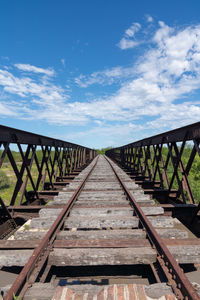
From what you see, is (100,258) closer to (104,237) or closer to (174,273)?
(104,237)

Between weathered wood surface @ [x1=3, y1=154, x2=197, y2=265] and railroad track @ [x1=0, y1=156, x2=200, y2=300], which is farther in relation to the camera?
weathered wood surface @ [x1=3, y1=154, x2=197, y2=265]

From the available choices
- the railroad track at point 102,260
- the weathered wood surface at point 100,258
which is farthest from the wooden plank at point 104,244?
the weathered wood surface at point 100,258

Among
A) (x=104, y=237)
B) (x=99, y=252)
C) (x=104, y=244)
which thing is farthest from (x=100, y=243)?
(x=104, y=237)

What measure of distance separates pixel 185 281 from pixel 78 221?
225cm

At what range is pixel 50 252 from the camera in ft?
8.23

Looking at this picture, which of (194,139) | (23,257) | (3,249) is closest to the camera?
(23,257)

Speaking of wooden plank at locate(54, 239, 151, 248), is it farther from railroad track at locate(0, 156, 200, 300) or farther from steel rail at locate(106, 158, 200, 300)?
steel rail at locate(106, 158, 200, 300)

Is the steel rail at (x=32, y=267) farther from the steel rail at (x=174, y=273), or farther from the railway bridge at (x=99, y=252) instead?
the steel rail at (x=174, y=273)

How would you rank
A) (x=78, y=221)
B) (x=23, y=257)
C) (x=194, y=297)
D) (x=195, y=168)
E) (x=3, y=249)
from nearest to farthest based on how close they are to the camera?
(x=194, y=297), (x=23, y=257), (x=3, y=249), (x=78, y=221), (x=195, y=168)

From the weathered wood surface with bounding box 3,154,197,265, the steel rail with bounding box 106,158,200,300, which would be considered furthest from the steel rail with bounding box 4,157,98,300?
the steel rail with bounding box 106,158,200,300

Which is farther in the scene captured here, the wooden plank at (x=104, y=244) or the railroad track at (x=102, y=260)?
the wooden plank at (x=104, y=244)

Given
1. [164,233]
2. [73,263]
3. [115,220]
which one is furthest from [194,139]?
[73,263]

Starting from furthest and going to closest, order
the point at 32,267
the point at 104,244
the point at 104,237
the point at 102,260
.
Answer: the point at 104,237
the point at 104,244
the point at 102,260
the point at 32,267

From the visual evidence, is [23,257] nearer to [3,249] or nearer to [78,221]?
[3,249]
